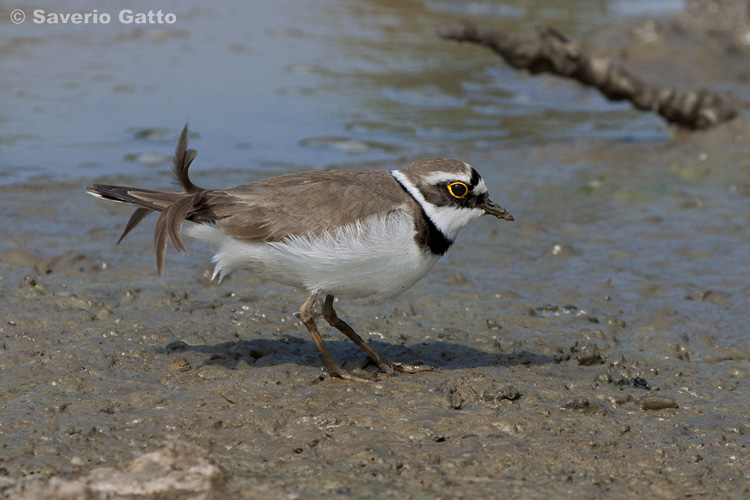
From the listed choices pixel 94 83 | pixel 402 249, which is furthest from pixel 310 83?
pixel 402 249

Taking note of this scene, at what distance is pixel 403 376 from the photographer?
5199mm

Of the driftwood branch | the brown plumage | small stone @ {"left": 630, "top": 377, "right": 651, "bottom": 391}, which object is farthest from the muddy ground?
the driftwood branch

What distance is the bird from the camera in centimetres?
498

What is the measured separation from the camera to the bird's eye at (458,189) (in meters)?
5.24

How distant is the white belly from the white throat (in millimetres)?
191

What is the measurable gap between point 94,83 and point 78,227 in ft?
17.2

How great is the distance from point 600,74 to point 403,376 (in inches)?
308

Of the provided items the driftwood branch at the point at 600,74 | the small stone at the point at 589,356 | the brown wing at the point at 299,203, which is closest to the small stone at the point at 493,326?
the small stone at the point at 589,356

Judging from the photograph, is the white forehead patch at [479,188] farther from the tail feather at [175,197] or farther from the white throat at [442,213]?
the tail feather at [175,197]

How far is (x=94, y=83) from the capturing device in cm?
1203

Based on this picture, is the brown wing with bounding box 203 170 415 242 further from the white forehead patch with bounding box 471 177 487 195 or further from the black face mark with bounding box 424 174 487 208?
the white forehead patch with bounding box 471 177 487 195

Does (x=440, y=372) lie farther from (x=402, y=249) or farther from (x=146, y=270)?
(x=146, y=270)

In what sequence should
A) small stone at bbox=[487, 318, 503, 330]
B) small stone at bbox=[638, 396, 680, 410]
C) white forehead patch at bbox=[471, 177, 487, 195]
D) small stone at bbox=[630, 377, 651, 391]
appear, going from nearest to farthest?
1. small stone at bbox=[638, 396, 680, 410]
2. small stone at bbox=[630, 377, 651, 391]
3. white forehead patch at bbox=[471, 177, 487, 195]
4. small stone at bbox=[487, 318, 503, 330]

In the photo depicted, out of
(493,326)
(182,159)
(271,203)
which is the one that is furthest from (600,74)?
(182,159)
